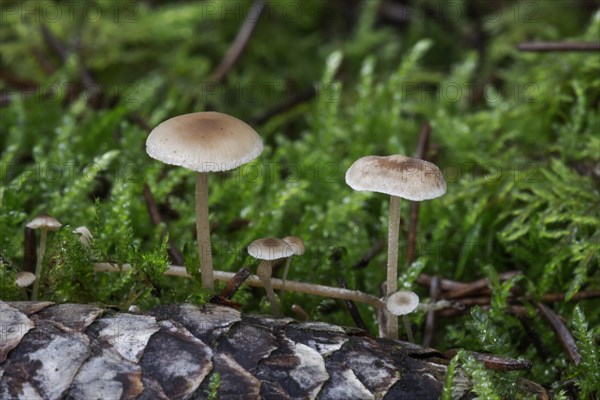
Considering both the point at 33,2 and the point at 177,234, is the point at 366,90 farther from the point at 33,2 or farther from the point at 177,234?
the point at 33,2

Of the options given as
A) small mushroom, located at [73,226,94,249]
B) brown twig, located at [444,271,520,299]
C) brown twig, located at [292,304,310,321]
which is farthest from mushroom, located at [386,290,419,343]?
small mushroom, located at [73,226,94,249]

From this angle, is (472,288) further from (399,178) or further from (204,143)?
(204,143)

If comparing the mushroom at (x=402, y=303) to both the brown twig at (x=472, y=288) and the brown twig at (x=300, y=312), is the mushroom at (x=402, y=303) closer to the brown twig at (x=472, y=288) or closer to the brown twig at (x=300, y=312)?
the brown twig at (x=300, y=312)

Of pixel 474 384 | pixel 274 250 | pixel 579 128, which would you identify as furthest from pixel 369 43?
pixel 474 384

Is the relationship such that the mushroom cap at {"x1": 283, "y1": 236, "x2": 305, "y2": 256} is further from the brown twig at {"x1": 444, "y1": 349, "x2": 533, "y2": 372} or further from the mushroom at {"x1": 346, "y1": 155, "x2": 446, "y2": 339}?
the brown twig at {"x1": 444, "y1": 349, "x2": 533, "y2": 372}

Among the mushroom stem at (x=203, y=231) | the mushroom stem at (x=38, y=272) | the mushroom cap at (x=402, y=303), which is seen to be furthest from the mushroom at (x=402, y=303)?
the mushroom stem at (x=38, y=272)
